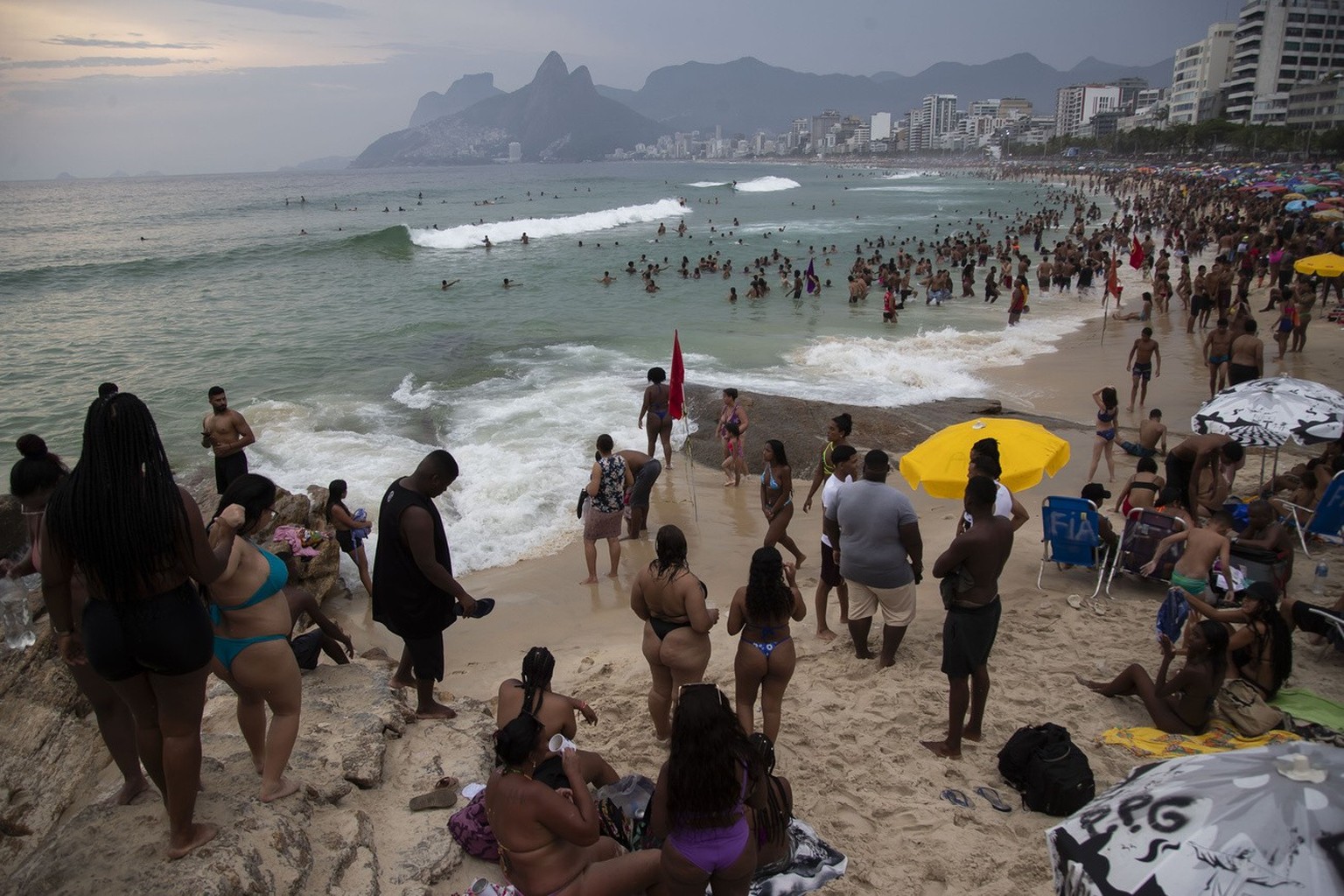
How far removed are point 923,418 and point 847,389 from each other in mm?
2914

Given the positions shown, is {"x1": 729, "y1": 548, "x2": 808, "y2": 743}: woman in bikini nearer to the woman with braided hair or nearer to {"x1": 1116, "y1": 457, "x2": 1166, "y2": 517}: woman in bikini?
the woman with braided hair

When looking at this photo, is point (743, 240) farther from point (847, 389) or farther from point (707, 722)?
point (707, 722)

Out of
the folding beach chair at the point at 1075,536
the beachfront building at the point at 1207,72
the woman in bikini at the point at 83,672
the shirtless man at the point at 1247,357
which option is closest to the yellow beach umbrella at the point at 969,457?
the folding beach chair at the point at 1075,536

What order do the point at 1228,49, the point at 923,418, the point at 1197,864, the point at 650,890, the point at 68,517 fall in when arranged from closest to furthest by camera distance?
the point at 1197,864 < the point at 68,517 < the point at 650,890 < the point at 923,418 < the point at 1228,49

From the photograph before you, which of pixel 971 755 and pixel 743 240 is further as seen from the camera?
pixel 743 240

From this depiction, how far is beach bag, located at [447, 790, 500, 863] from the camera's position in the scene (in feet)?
12.3

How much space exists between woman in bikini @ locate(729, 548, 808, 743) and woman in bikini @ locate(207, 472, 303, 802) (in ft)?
7.13

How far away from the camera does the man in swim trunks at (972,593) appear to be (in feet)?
15.1

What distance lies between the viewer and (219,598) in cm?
341

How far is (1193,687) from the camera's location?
16.3 feet

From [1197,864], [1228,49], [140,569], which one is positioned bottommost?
[1197,864]

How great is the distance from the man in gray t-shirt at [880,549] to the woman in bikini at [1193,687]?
1.53 m

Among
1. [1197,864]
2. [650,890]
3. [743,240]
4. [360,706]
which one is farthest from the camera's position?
[743,240]

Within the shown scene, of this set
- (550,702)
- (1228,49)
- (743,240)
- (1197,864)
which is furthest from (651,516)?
(1228,49)
